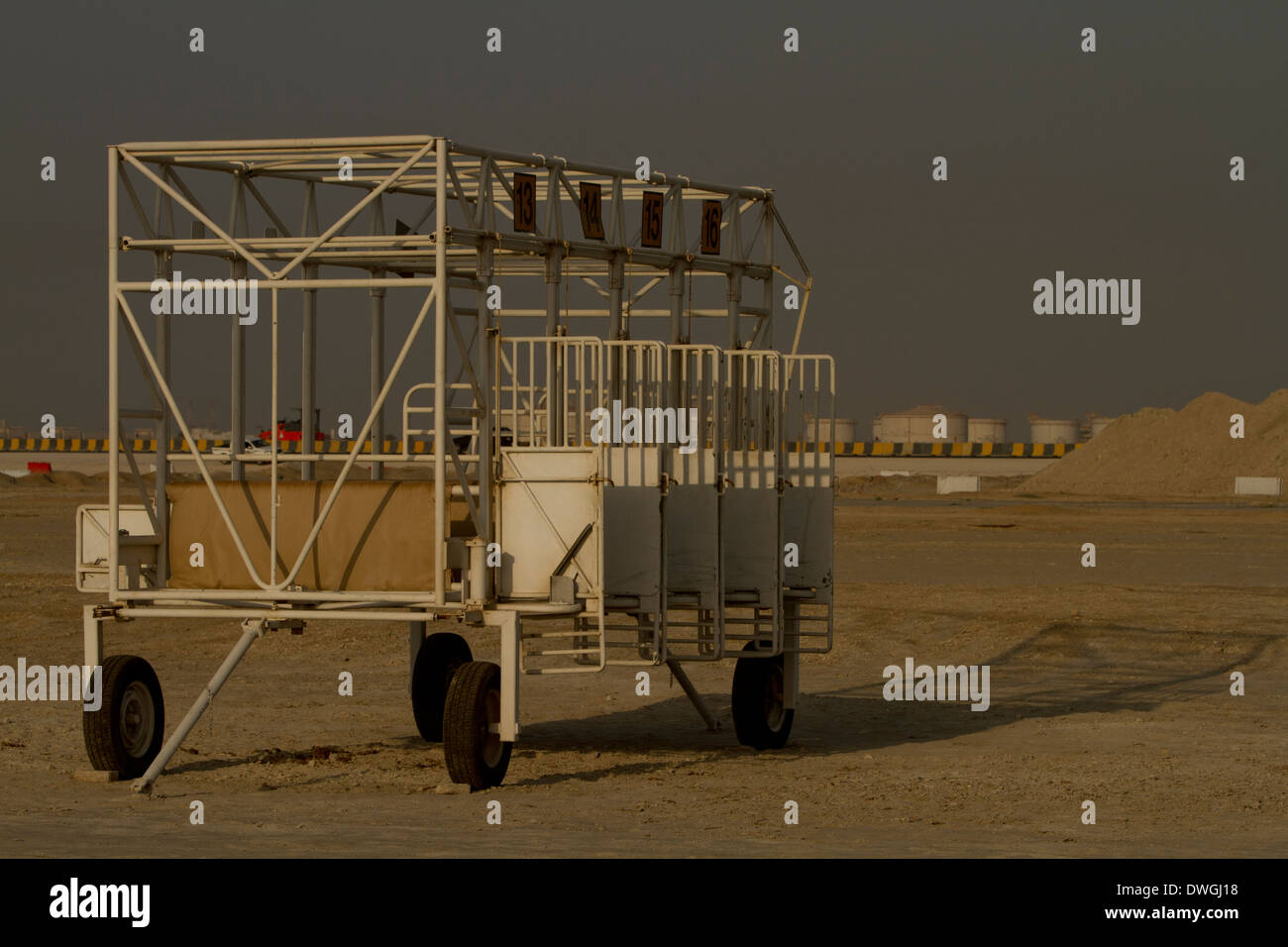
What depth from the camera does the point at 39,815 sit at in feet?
47.4

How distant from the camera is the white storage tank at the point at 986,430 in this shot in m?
178

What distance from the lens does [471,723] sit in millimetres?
15406

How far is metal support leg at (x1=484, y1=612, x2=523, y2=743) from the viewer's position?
51.1ft

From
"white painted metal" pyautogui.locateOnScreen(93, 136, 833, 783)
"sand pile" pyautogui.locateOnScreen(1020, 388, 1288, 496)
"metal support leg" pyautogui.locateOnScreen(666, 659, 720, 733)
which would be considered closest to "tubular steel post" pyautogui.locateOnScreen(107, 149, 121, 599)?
"white painted metal" pyautogui.locateOnScreen(93, 136, 833, 783)

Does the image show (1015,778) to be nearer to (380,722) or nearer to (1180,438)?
(380,722)

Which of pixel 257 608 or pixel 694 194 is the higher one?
pixel 694 194

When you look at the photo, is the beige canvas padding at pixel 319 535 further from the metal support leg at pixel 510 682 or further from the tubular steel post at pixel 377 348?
the tubular steel post at pixel 377 348

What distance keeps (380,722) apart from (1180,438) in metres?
89.7

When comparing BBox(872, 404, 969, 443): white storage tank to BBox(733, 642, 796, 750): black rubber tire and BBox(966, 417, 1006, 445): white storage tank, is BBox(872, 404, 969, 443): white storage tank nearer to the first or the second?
BBox(966, 417, 1006, 445): white storage tank

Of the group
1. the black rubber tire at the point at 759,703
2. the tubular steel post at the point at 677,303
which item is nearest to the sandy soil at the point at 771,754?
the black rubber tire at the point at 759,703

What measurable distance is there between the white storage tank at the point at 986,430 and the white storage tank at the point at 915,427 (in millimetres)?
2376

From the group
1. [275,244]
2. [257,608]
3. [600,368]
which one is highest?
[275,244]
